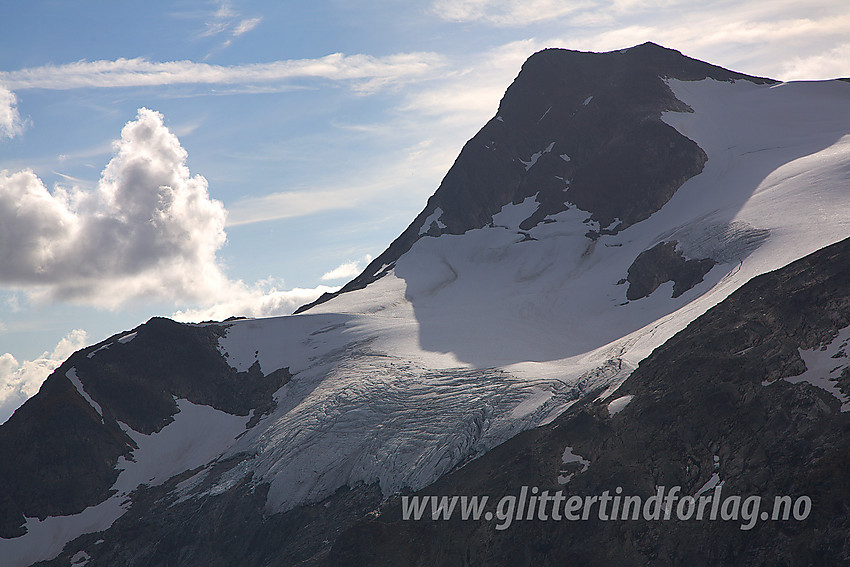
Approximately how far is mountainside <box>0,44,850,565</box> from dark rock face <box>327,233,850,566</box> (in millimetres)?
144

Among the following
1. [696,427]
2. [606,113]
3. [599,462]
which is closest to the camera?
[696,427]

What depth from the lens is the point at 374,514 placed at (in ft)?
143

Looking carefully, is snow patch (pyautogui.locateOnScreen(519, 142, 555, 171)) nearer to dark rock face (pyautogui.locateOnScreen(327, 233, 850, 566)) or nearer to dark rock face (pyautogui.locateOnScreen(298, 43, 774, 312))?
dark rock face (pyautogui.locateOnScreen(298, 43, 774, 312))

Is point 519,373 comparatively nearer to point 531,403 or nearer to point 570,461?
point 531,403

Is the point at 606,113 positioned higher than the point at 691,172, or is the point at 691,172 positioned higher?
the point at 606,113

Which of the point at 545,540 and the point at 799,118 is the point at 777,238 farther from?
the point at 799,118

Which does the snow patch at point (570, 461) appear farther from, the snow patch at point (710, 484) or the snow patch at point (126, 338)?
the snow patch at point (126, 338)

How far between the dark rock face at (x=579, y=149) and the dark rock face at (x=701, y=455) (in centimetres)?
5854

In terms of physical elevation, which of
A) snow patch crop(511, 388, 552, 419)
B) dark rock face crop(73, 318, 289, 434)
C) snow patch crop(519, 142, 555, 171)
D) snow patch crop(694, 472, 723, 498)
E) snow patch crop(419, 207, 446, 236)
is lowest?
snow patch crop(694, 472, 723, 498)

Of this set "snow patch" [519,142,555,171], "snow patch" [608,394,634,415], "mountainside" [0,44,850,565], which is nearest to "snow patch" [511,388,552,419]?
"mountainside" [0,44,850,565]

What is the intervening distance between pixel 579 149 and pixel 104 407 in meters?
84.5

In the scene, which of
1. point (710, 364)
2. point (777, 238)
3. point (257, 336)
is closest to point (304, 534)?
point (710, 364)

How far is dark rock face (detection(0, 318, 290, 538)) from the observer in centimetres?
6688

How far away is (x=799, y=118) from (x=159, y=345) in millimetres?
97232
